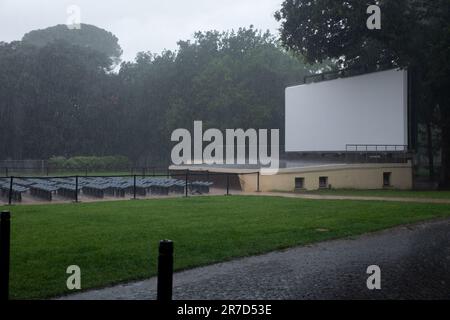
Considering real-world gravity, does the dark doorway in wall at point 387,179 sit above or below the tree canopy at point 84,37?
below

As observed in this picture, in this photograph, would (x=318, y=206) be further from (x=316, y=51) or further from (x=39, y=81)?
(x=39, y=81)

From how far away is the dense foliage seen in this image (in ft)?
166

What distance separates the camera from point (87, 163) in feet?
148

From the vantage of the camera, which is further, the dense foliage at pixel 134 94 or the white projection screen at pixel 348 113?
the dense foliage at pixel 134 94

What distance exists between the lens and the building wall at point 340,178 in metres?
24.1

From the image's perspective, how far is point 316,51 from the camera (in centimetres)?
3400

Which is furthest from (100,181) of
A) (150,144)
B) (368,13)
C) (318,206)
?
(150,144)

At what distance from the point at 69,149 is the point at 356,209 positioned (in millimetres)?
43789

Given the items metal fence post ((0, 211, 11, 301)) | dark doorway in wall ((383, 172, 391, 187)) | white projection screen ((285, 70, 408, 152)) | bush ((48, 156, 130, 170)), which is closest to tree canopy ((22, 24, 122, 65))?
bush ((48, 156, 130, 170))

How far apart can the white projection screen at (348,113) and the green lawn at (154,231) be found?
15998 mm

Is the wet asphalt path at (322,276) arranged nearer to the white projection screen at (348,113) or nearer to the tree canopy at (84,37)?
the white projection screen at (348,113)

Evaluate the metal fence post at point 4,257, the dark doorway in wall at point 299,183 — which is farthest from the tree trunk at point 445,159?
the metal fence post at point 4,257

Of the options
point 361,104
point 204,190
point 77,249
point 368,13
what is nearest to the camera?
point 77,249

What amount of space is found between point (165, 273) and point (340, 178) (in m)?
23.6
